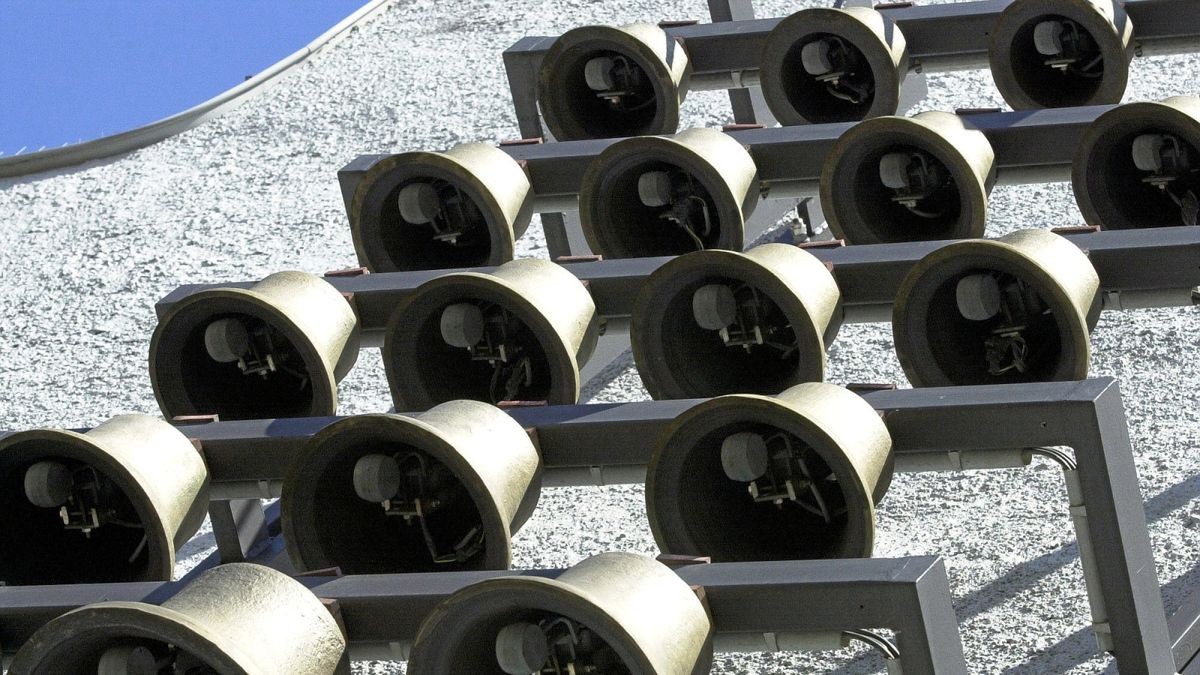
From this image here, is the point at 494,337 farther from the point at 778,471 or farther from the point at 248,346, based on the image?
the point at 778,471

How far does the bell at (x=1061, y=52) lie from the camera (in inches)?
102

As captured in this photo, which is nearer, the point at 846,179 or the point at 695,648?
the point at 695,648

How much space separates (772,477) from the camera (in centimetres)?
174

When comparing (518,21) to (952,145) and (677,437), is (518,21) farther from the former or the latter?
(677,437)

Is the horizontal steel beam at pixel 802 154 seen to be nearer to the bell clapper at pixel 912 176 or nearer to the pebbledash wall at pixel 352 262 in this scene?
the bell clapper at pixel 912 176

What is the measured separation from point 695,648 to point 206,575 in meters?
0.44

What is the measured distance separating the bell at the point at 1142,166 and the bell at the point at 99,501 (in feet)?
3.93

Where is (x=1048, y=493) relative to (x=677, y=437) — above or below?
below

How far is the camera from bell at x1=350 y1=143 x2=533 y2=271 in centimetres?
238

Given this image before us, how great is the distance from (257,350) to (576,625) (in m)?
0.83

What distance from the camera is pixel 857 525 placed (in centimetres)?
167

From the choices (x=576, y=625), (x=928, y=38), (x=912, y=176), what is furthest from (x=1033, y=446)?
(x=928, y=38)

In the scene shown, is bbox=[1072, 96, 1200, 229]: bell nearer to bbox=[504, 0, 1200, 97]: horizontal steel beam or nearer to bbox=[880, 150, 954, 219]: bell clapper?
bbox=[880, 150, 954, 219]: bell clapper

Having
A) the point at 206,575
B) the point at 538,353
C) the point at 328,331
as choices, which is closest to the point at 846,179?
the point at 538,353
